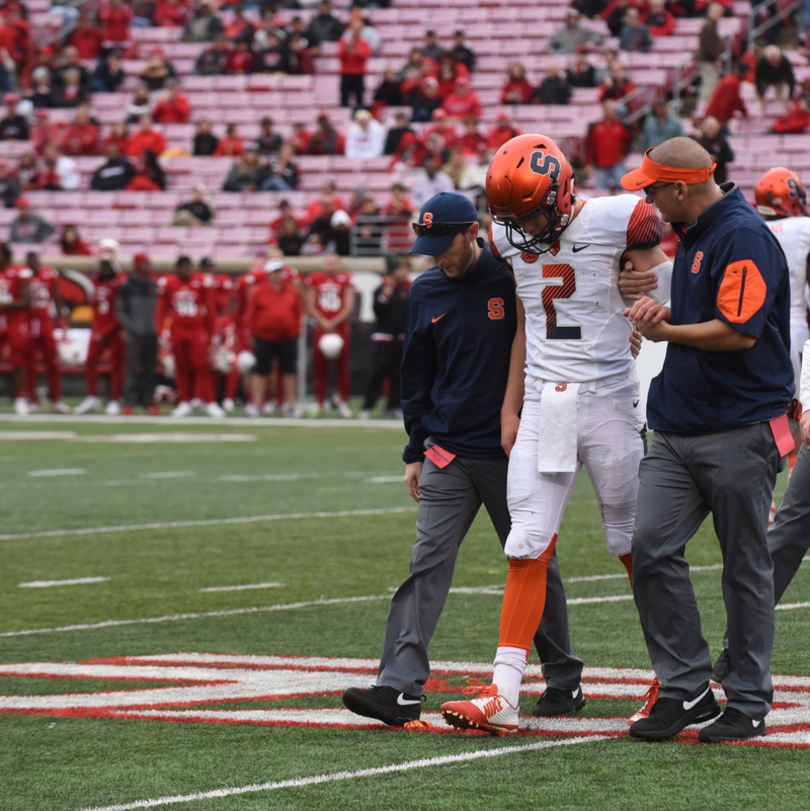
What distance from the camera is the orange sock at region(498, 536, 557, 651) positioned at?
4859 mm

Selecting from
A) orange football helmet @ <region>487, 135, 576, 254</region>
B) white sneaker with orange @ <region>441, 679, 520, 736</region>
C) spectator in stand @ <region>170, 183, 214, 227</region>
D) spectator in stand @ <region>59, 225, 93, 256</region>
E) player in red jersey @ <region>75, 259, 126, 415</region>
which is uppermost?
orange football helmet @ <region>487, 135, 576, 254</region>

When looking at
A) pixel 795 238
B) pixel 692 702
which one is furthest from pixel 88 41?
pixel 692 702

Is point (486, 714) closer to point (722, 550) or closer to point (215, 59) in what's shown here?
point (722, 550)

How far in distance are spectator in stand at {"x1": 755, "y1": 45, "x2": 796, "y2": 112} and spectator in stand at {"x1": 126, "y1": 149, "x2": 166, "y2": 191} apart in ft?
34.8

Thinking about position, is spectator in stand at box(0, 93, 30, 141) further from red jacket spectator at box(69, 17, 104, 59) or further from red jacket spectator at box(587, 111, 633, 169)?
red jacket spectator at box(587, 111, 633, 169)

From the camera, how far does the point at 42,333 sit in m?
22.7

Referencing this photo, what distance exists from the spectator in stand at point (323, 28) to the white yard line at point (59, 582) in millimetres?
22849

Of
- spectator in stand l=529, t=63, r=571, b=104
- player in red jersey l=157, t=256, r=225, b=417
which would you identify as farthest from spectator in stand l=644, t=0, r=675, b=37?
player in red jersey l=157, t=256, r=225, b=417

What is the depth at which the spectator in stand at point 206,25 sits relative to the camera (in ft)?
104

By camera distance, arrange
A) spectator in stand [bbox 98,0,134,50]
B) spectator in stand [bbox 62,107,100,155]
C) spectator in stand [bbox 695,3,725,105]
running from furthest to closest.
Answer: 1. spectator in stand [bbox 98,0,134,50]
2. spectator in stand [bbox 62,107,100,155]
3. spectator in stand [bbox 695,3,725,105]

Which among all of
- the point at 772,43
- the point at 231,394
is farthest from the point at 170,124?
the point at 772,43

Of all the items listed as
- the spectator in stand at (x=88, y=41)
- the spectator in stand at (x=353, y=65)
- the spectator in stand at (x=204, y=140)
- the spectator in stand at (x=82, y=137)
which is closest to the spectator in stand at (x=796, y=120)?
the spectator in stand at (x=353, y=65)

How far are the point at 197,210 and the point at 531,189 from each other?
22351 mm

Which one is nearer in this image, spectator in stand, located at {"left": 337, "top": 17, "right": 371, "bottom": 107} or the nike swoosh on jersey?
the nike swoosh on jersey
